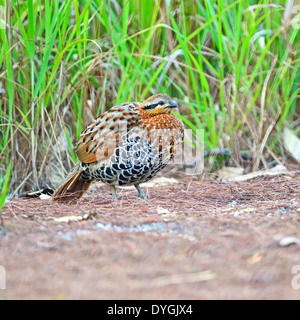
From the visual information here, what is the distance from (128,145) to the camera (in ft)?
14.7

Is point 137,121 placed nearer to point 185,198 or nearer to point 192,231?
point 185,198

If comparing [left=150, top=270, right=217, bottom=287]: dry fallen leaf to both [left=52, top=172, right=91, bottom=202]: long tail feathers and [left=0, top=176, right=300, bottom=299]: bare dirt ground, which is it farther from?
[left=52, top=172, right=91, bottom=202]: long tail feathers

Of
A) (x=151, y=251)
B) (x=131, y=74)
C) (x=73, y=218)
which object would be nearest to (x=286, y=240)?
(x=151, y=251)

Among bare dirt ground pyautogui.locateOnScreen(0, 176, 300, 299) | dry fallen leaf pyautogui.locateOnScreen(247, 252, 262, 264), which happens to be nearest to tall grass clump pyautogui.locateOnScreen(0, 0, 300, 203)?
bare dirt ground pyautogui.locateOnScreen(0, 176, 300, 299)

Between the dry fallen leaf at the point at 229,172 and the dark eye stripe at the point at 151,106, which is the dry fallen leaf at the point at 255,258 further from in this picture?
the dry fallen leaf at the point at 229,172

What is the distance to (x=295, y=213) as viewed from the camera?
11.9 ft

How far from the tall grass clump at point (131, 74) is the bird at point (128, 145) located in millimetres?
579

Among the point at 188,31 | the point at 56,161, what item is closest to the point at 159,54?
the point at 188,31

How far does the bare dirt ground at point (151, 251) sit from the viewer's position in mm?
2238

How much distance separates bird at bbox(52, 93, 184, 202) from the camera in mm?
4480

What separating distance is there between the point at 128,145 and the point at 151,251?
1880 millimetres

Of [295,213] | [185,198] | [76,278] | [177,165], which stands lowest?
[177,165]

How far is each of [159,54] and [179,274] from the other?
→ 430cm

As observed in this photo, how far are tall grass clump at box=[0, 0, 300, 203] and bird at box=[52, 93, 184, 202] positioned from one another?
579mm
